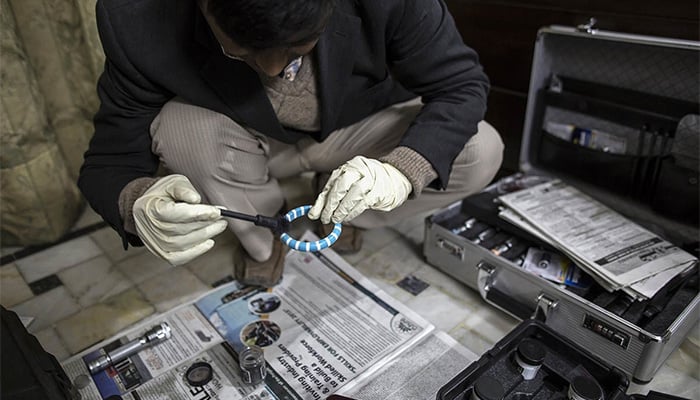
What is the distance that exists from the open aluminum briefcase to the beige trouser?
0.34ft

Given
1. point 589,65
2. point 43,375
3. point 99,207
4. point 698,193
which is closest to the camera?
point 43,375

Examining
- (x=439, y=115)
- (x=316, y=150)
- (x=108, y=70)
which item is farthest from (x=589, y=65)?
(x=108, y=70)

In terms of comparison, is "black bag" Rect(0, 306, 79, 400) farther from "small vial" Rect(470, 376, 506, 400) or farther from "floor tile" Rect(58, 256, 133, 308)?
"small vial" Rect(470, 376, 506, 400)

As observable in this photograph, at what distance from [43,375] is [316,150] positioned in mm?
578

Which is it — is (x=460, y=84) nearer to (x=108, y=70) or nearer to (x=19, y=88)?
(x=108, y=70)

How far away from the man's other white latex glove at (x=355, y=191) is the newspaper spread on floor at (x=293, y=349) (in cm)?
24

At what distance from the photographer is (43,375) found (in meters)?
0.58

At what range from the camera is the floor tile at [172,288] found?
3.13 ft

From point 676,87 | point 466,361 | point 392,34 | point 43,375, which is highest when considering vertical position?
point 392,34

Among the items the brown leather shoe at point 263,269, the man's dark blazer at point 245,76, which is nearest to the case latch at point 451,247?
the man's dark blazer at point 245,76

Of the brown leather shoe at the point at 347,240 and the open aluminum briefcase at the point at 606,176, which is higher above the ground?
the open aluminum briefcase at the point at 606,176

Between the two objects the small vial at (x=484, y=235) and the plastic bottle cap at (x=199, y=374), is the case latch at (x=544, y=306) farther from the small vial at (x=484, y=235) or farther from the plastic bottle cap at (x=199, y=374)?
the plastic bottle cap at (x=199, y=374)

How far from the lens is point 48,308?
948 mm

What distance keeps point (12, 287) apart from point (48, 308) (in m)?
0.13
